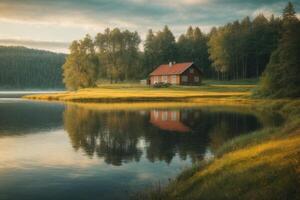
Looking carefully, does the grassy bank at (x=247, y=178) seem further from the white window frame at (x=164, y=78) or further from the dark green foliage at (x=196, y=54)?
the dark green foliage at (x=196, y=54)

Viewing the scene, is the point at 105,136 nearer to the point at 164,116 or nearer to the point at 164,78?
the point at 164,116

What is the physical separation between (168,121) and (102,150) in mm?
19820

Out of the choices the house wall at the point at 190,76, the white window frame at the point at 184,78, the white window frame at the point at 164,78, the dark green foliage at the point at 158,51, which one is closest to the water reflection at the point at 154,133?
the house wall at the point at 190,76

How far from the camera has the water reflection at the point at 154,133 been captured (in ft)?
95.4

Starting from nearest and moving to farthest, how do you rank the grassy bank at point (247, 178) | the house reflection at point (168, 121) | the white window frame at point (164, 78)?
the grassy bank at point (247, 178) → the house reflection at point (168, 121) → the white window frame at point (164, 78)

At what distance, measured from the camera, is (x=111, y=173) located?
22.8m

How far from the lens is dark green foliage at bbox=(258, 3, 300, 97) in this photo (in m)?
63.9

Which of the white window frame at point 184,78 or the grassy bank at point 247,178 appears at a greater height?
the white window frame at point 184,78

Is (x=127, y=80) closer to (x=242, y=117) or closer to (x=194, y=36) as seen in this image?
(x=194, y=36)

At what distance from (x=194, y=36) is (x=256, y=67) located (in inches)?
1292

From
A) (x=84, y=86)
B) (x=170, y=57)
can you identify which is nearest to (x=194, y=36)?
(x=170, y=57)

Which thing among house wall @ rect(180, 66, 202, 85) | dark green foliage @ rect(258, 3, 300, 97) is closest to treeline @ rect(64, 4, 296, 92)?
house wall @ rect(180, 66, 202, 85)

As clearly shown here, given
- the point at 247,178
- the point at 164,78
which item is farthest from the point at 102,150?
the point at 164,78

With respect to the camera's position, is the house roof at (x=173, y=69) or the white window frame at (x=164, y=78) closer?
the house roof at (x=173, y=69)
